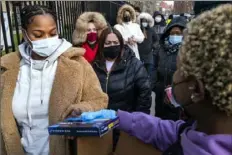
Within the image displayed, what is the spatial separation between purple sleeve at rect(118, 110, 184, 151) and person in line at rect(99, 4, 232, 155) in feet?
0.52

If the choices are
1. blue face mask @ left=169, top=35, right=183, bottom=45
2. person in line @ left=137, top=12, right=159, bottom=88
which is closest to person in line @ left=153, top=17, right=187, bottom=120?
blue face mask @ left=169, top=35, right=183, bottom=45

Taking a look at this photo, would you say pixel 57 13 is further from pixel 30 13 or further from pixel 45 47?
pixel 45 47

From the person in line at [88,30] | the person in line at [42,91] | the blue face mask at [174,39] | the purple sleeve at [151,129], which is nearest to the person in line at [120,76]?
the person in line at [88,30]

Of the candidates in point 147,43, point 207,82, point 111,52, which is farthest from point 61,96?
point 147,43

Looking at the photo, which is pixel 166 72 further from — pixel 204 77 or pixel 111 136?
pixel 204 77

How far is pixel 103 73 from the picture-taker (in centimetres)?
300

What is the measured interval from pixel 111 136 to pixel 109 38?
5.48ft

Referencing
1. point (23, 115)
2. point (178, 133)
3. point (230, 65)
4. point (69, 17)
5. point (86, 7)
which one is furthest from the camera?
point (86, 7)

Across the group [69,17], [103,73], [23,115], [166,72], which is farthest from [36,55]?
[69,17]

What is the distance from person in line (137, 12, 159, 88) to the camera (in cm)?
622

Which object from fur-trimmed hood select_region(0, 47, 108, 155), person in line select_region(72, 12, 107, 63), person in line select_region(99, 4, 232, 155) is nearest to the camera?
person in line select_region(99, 4, 232, 155)

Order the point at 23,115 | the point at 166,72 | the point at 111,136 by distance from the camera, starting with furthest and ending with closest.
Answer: the point at 166,72 → the point at 23,115 → the point at 111,136

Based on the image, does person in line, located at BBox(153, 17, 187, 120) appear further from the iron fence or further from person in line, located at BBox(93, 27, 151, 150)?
the iron fence

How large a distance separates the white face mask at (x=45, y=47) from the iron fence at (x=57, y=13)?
41.4 inches
